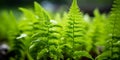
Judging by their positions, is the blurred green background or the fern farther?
the blurred green background

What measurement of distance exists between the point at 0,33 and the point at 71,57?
53.9 inches

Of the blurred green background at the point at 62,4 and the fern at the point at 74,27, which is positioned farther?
the blurred green background at the point at 62,4

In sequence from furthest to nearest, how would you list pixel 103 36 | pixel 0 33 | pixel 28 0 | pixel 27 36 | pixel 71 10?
pixel 28 0, pixel 0 33, pixel 103 36, pixel 27 36, pixel 71 10

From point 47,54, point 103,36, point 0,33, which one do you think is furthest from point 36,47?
point 0,33

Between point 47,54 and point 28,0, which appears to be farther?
point 28,0

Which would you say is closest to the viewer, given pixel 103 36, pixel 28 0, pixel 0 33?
pixel 103 36

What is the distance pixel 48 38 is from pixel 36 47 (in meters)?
0.10

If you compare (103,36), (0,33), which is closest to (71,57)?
(103,36)

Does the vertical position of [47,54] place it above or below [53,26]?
below

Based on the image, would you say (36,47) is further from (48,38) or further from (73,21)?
(73,21)

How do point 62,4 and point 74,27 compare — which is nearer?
point 74,27

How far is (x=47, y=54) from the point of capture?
1.84 m

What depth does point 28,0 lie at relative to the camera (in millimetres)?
8805

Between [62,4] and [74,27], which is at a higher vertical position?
[74,27]
